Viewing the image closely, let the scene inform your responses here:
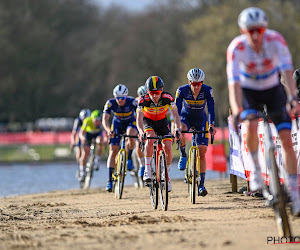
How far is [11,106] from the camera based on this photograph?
222 feet

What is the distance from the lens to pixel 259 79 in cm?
737

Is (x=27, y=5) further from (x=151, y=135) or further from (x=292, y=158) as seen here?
(x=292, y=158)

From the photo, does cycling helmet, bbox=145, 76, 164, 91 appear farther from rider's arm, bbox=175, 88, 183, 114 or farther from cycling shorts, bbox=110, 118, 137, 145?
cycling shorts, bbox=110, 118, 137, 145

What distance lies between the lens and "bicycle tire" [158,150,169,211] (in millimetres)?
10570

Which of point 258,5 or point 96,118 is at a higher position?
point 258,5

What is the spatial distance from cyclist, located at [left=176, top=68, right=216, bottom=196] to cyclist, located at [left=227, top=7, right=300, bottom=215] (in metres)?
4.49

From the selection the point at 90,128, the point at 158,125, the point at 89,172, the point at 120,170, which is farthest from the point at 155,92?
the point at 90,128

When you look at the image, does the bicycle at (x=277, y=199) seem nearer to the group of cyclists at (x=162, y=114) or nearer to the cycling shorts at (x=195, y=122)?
the group of cyclists at (x=162, y=114)

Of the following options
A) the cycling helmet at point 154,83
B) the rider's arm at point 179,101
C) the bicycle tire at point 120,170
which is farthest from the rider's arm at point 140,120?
the bicycle tire at point 120,170

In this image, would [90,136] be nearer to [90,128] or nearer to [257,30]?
[90,128]

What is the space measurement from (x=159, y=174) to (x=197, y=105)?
2097 mm

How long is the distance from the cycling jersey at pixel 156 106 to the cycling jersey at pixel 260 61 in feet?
13.7

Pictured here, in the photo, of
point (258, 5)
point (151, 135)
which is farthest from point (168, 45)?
point (151, 135)

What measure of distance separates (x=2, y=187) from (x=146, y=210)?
39.3ft
